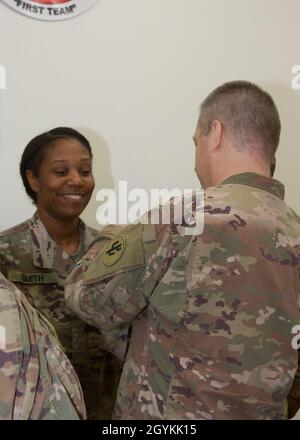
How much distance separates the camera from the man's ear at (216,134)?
2.97ft

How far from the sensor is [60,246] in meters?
1.19

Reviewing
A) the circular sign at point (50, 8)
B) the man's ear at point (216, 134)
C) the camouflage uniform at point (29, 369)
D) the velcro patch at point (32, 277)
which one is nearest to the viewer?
the camouflage uniform at point (29, 369)

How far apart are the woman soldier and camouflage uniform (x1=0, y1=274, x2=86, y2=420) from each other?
1.76 feet

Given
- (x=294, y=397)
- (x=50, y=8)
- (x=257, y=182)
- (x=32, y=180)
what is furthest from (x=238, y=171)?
(x=50, y=8)

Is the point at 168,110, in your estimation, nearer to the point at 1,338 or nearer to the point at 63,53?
the point at 63,53

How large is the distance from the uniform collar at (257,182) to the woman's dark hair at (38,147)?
486 millimetres

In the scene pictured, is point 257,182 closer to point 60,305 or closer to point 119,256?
point 119,256

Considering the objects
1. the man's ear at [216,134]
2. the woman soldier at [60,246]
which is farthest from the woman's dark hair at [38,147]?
the man's ear at [216,134]

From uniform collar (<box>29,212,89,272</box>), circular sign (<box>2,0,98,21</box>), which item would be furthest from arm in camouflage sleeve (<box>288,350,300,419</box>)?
circular sign (<box>2,0,98,21</box>)

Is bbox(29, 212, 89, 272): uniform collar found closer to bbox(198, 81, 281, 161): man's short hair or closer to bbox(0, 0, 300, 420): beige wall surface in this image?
bbox(0, 0, 300, 420): beige wall surface

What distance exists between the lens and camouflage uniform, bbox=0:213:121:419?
1.11 meters

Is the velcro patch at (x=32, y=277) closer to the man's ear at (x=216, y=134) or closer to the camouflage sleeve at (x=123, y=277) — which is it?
the camouflage sleeve at (x=123, y=277)

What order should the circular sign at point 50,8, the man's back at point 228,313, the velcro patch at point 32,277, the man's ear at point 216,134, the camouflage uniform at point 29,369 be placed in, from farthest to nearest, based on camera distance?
the circular sign at point 50,8 → the velcro patch at point 32,277 → the man's ear at point 216,134 → the man's back at point 228,313 → the camouflage uniform at point 29,369

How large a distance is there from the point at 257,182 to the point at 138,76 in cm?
63
